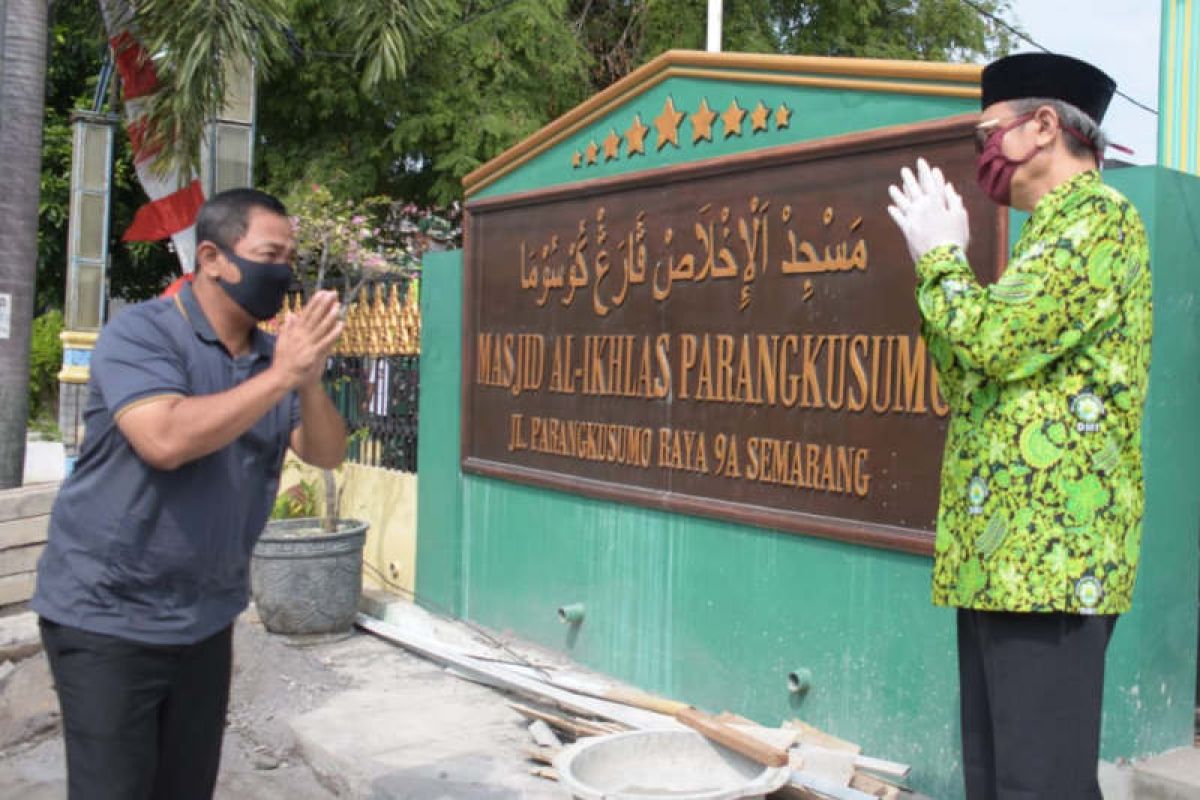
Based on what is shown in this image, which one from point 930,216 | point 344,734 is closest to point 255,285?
point 930,216

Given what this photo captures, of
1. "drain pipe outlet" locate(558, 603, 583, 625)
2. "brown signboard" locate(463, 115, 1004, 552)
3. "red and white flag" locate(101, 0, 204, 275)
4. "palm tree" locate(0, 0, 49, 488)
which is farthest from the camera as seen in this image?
"red and white flag" locate(101, 0, 204, 275)

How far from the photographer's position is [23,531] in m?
6.71

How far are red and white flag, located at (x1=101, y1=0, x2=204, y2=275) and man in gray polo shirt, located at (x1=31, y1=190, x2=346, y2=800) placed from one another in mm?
6852

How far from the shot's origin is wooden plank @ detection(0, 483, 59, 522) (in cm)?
661

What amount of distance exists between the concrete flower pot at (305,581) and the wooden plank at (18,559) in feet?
4.40

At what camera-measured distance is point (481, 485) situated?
258 inches

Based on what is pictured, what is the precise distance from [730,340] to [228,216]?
258 cm

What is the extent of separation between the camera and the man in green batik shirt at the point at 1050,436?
2172 millimetres

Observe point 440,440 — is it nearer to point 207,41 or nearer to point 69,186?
point 207,41

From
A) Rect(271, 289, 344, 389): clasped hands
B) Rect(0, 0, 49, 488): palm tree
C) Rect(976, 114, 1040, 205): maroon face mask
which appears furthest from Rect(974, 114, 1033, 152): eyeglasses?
Rect(0, 0, 49, 488): palm tree

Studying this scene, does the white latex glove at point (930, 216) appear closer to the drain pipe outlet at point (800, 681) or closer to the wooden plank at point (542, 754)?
the drain pipe outlet at point (800, 681)

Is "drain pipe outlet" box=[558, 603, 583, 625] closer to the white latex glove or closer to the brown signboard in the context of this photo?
the brown signboard

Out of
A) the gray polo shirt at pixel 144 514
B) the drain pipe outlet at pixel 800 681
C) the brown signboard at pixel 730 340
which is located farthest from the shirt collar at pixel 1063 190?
the drain pipe outlet at pixel 800 681

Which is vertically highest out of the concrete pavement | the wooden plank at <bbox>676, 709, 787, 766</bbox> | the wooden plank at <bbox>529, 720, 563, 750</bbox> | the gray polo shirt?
the gray polo shirt
